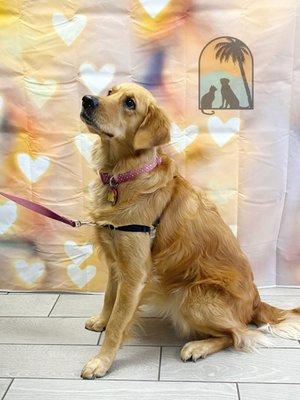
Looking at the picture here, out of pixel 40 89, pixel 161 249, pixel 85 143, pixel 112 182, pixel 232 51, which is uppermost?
pixel 232 51

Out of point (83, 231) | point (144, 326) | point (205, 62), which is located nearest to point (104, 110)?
point (205, 62)

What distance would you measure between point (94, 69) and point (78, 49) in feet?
0.34

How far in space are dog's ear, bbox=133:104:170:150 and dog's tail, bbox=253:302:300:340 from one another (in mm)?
826

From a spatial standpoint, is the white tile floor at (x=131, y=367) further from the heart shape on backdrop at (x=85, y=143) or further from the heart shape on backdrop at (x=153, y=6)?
the heart shape on backdrop at (x=153, y=6)

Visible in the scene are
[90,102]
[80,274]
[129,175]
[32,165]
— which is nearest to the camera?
[90,102]

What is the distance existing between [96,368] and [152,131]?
86 centimetres

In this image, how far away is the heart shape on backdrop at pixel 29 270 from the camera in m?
2.40

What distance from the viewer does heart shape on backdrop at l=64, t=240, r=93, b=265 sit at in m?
2.36

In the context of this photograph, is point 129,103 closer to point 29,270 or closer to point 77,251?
point 77,251

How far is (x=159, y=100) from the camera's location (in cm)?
218

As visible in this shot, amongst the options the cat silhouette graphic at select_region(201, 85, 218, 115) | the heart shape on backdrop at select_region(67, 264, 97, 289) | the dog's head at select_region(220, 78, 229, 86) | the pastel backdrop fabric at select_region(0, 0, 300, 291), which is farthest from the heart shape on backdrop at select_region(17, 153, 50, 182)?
the dog's head at select_region(220, 78, 229, 86)

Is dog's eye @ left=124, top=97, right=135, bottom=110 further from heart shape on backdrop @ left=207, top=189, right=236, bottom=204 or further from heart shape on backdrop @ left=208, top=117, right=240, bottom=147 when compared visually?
heart shape on backdrop @ left=207, top=189, right=236, bottom=204

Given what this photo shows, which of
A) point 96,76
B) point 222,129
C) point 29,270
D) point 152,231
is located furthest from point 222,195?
point 29,270

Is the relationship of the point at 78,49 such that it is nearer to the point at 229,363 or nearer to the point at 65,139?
the point at 65,139
